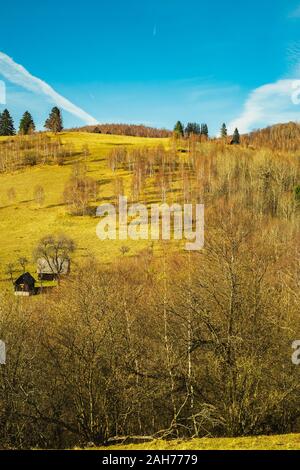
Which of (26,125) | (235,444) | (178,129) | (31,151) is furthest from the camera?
(178,129)

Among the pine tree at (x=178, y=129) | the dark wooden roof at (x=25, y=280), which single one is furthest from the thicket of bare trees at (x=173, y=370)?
the pine tree at (x=178, y=129)

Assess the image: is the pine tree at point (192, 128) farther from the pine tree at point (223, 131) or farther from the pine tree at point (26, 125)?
the pine tree at point (26, 125)

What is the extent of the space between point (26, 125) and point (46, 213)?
74.3 m

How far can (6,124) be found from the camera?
146625 millimetres

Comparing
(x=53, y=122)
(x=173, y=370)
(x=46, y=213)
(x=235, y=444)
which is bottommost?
(x=173, y=370)

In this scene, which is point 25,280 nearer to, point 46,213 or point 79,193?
point 46,213

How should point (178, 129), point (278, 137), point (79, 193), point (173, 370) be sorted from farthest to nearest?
point (278, 137) → point (178, 129) → point (79, 193) → point (173, 370)

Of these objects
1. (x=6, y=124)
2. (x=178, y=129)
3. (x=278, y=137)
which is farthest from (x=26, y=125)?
(x=278, y=137)

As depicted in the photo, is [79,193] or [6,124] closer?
[79,193]

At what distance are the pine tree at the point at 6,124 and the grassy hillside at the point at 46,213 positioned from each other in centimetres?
3201

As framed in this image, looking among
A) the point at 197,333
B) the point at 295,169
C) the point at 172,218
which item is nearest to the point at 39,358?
the point at 197,333

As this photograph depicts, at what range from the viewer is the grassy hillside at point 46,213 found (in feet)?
211

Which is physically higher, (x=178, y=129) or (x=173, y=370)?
(x=178, y=129)

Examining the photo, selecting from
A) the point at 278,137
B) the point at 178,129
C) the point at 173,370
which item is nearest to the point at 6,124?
the point at 178,129
